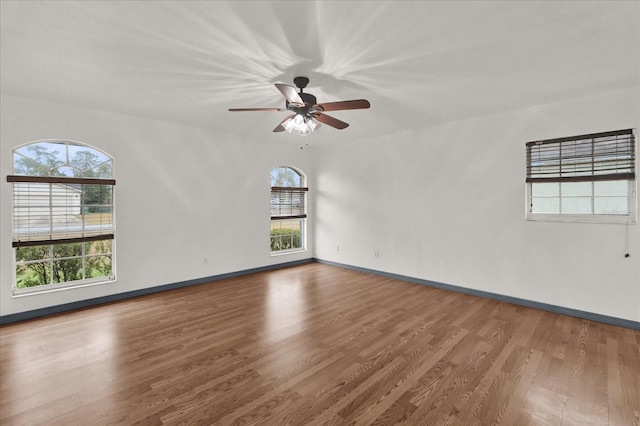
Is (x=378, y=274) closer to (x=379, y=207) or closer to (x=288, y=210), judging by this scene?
(x=379, y=207)

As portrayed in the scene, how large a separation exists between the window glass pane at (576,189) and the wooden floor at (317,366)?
150cm

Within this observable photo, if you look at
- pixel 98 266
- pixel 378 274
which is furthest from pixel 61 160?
pixel 378 274

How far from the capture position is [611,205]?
11.4 ft

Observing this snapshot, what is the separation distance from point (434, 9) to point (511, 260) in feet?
11.4

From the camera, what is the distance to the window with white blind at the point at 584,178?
3.37m

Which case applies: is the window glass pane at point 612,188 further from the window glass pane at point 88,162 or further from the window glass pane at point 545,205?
the window glass pane at point 88,162

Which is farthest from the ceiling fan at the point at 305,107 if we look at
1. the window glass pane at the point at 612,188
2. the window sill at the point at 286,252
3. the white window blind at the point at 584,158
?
the window sill at the point at 286,252

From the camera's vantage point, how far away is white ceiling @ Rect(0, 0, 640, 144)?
194cm

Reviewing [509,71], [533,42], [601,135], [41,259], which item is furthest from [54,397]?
[601,135]

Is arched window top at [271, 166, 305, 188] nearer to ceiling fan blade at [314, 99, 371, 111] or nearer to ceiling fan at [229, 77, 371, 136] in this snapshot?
ceiling fan at [229, 77, 371, 136]

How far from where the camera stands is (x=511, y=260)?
4102 millimetres

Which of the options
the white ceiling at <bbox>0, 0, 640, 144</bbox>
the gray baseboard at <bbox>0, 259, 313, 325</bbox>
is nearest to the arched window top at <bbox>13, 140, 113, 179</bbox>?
the white ceiling at <bbox>0, 0, 640, 144</bbox>

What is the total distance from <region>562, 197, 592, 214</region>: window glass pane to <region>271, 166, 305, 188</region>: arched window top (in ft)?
14.9

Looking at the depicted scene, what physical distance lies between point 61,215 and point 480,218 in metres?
5.65
